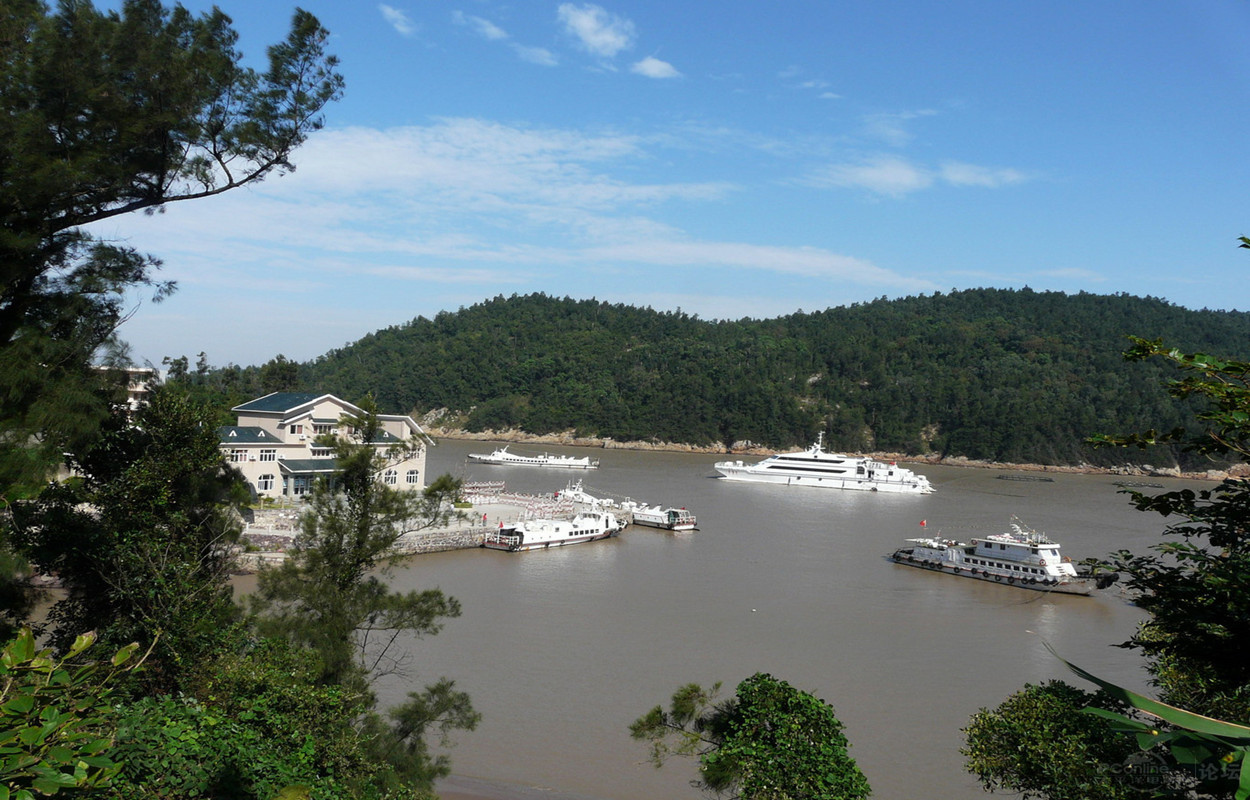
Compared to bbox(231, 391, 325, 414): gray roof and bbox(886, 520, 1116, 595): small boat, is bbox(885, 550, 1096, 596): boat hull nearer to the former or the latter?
bbox(886, 520, 1116, 595): small boat

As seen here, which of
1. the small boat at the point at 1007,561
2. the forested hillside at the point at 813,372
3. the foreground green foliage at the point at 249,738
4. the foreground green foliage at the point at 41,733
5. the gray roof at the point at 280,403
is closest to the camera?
the foreground green foliage at the point at 41,733

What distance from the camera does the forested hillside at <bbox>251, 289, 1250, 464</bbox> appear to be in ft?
205

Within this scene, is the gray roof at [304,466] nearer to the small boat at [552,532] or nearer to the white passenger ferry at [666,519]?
the small boat at [552,532]

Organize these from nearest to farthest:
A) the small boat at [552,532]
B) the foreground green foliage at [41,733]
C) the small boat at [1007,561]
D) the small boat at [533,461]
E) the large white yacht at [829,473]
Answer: the foreground green foliage at [41,733] < the small boat at [1007,561] < the small boat at [552,532] < the large white yacht at [829,473] < the small boat at [533,461]

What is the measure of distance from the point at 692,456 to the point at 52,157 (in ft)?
191

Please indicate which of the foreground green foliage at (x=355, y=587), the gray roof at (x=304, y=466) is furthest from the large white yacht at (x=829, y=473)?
the foreground green foliage at (x=355, y=587)

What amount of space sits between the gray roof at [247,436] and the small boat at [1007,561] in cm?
1622

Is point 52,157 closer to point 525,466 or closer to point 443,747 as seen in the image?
point 443,747

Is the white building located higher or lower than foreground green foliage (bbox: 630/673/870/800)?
higher

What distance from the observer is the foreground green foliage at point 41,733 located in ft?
6.20

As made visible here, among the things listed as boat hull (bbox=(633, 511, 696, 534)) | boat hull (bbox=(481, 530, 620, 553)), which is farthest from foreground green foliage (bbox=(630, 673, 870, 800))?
boat hull (bbox=(633, 511, 696, 534))

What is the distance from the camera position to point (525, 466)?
46406 millimetres

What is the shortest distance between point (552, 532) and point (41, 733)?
19531 mm

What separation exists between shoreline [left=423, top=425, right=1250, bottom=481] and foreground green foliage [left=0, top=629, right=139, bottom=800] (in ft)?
195
